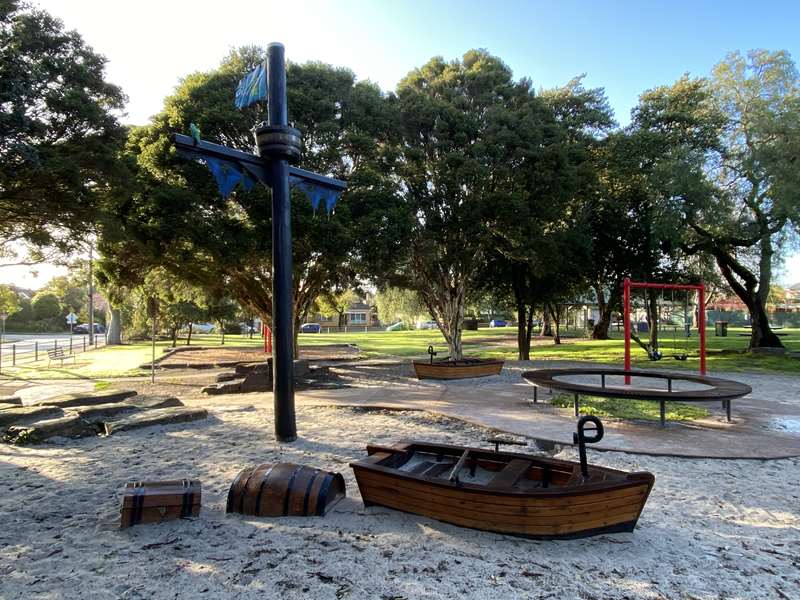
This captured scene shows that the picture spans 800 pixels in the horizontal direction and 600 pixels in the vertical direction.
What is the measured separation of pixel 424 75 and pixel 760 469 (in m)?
16.4

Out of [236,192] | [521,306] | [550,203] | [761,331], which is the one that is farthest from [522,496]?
[761,331]

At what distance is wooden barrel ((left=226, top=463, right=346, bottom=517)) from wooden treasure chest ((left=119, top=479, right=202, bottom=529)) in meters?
0.36

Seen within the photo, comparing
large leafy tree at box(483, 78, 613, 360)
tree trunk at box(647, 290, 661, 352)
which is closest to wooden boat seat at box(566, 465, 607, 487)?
large leafy tree at box(483, 78, 613, 360)

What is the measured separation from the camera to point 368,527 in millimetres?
4500

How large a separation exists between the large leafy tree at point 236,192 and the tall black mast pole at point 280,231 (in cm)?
600

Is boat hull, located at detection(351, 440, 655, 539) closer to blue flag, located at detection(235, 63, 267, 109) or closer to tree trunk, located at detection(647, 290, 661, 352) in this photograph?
blue flag, located at detection(235, 63, 267, 109)

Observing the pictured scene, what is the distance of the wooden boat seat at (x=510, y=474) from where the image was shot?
4305 millimetres

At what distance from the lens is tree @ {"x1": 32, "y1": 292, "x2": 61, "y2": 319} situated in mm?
62281

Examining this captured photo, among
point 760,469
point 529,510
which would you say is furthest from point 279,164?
point 760,469

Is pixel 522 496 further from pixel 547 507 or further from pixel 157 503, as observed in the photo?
pixel 157 503

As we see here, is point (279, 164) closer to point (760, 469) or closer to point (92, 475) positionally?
point (92, 475)

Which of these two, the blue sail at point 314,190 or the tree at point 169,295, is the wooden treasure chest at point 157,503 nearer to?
the blue sail at point 314,190

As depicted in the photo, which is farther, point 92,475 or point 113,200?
point 113,200

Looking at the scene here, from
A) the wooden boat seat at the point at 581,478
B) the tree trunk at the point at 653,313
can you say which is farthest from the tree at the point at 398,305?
the wooden boat seat at the point at 581,478
